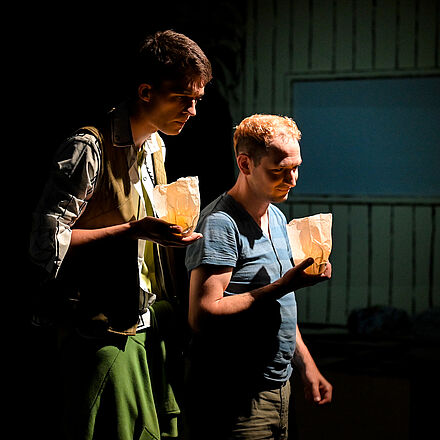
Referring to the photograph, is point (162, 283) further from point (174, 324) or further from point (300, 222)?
point (300, 222)

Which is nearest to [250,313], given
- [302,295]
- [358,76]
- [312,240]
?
[312,240]

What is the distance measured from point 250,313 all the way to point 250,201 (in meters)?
0.31

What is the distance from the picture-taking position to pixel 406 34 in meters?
5.47

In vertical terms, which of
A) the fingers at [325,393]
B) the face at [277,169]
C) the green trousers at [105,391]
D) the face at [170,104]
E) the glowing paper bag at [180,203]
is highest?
the face at [170,104]

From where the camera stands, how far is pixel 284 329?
71.1 inches

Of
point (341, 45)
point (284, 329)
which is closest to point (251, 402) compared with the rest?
point (284, 329)

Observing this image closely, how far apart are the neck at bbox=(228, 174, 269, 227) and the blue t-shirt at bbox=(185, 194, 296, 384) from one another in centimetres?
2

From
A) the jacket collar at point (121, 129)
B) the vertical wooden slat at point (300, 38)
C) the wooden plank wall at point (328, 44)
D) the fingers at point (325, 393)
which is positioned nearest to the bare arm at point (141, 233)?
the jacket collar at point (121, 129)

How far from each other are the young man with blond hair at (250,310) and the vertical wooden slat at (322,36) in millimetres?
4024

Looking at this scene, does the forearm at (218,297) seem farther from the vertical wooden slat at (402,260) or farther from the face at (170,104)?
the vertical wooden slat at (402,260)

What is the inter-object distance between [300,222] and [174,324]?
446mm

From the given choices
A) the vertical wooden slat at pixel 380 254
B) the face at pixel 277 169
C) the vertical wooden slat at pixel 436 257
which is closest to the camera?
the face at pixel 277 169

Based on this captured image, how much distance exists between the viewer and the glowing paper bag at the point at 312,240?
1731 millimetres

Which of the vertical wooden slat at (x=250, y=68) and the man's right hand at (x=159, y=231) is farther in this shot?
the vertical wooden slat at (x=250, y=68)
